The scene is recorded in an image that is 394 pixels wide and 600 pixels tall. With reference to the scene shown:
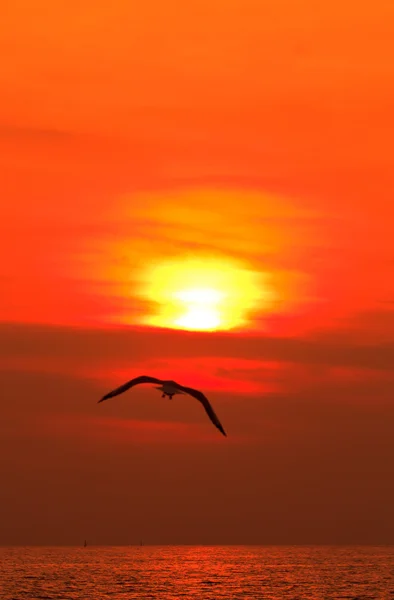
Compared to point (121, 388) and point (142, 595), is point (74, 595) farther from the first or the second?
point (121, 388)

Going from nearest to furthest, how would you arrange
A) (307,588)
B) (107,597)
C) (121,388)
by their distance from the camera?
1. (121,388)
2. (107,597)
3. (307,588)

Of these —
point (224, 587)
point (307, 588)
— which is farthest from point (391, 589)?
point (224, 587)

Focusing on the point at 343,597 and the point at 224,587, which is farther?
the point at 224,587

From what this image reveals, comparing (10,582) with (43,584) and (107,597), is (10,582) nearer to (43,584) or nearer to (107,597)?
(43,584)

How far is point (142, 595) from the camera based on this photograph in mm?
167375

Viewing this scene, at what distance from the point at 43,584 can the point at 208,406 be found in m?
103

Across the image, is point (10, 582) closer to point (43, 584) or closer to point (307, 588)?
point (43, 584)

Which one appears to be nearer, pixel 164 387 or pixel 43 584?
pixel 164 387

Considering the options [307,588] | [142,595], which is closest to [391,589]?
[307,588]

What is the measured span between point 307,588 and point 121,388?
334 feet

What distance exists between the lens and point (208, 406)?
94.9 metres

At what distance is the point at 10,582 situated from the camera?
637 ft

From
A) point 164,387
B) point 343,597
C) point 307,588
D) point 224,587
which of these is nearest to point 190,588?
point 224,587

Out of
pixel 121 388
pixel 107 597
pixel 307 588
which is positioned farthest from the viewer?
pixel 307 588
